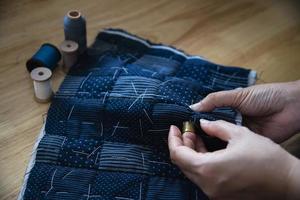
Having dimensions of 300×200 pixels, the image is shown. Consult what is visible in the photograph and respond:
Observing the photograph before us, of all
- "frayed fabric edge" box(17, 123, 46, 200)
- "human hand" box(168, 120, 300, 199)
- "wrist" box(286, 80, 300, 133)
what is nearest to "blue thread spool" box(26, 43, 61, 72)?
"frayed fabric edge" box(17, 123, 46, 200)

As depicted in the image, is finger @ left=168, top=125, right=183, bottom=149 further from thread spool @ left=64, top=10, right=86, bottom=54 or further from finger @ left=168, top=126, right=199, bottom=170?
thread spool @ left=64, top=10, right=86, bottom=54

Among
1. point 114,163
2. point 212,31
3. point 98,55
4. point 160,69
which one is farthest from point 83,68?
point 212,31

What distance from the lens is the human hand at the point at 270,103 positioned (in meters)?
1.10

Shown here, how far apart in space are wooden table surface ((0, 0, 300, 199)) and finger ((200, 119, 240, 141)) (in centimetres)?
42

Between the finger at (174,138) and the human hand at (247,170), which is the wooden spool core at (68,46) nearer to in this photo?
the finger at (174,138)

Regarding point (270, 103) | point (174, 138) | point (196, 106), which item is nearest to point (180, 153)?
point (174, 138)

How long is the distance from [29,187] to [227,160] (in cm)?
49

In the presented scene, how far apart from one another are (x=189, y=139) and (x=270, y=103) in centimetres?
27

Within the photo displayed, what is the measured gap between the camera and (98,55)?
1.34 m

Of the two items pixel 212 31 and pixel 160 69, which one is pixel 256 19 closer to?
pixel 212 31

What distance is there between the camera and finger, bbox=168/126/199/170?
0.92 m

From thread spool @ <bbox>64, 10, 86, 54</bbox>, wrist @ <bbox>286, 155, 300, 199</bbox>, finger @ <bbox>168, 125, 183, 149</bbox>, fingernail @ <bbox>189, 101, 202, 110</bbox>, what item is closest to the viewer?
wrist @ <bbox>286, 155, 300, 199</bbox>

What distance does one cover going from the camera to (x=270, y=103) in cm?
112

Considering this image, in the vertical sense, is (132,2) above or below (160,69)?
above
